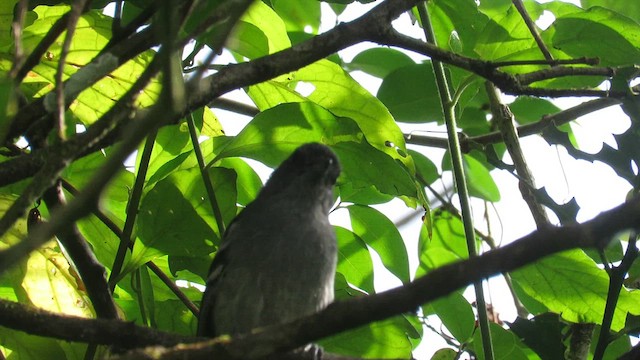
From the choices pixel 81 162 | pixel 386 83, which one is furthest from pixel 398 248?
pixel 81 162

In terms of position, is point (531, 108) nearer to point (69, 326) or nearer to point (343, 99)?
point (343, 99)

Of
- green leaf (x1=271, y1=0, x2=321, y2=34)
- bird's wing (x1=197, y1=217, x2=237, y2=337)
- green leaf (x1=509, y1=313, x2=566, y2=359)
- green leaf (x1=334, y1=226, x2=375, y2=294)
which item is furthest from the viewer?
green leaf (x1=271, y1=0, x2=321, y2=34)

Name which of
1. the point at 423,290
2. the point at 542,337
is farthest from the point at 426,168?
the point at 423,290

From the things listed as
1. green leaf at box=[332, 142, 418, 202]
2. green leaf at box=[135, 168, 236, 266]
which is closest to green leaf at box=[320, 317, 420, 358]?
green leaf at box=[332, 142, 418, 202]

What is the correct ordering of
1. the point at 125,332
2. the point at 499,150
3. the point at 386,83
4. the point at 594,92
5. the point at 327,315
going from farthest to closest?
the point at 499,150 < the point at 386,83 < the point at 594,92 < the point at 125,332 < the point at 327,315

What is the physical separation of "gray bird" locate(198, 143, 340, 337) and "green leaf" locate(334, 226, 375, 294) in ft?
0.79

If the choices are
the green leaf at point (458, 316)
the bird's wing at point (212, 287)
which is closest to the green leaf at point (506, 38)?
the green leaf at point (458, 316)

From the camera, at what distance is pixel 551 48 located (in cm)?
350

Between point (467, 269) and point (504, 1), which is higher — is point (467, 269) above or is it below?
below

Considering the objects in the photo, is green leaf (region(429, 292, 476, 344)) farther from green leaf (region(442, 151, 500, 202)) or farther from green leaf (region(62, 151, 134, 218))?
green leaf (region(62, 151, 134, 218))

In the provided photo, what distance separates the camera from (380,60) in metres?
4.47

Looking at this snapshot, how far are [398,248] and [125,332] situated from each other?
162 centimetres

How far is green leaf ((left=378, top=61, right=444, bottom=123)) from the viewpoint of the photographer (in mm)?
4121

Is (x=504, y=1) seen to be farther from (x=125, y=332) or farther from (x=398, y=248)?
(x=125, y=332)
